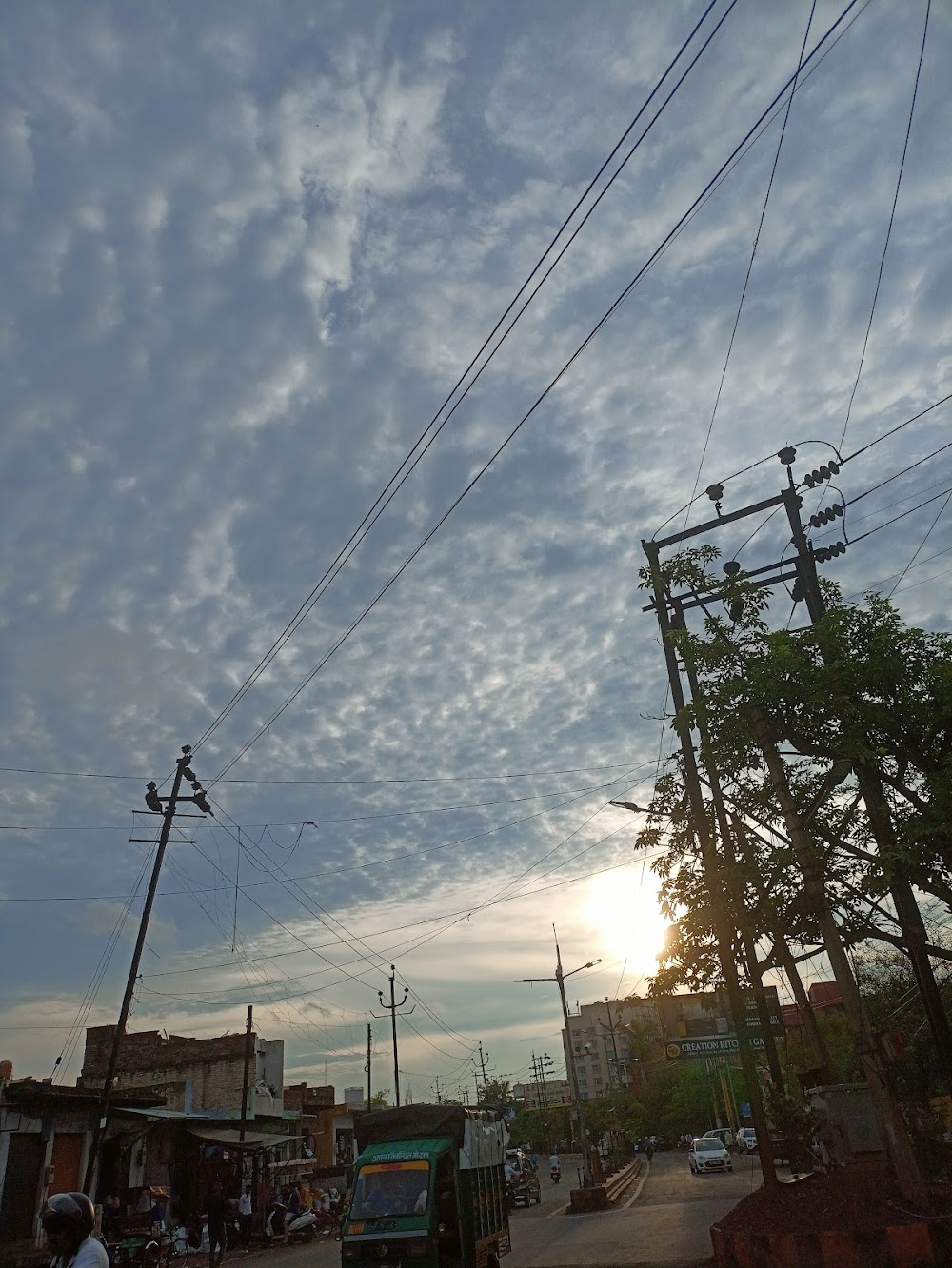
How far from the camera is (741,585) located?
47.3 ft

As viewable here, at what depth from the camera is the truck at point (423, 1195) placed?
13.0m

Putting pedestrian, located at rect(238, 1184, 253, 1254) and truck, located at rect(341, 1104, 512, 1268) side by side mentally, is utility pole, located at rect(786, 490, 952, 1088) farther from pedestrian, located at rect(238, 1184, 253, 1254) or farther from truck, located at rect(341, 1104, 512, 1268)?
pedestrian, located at rect(238, 1184, 253, 1254)

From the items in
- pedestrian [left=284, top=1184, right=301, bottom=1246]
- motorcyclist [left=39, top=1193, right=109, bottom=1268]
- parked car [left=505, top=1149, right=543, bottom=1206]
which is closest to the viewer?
motorcyclist [left=39, top=1193, right=109, bottom=1268]

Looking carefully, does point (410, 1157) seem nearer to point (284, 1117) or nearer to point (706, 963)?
point (706, 963)

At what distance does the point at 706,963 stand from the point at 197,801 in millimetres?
15173

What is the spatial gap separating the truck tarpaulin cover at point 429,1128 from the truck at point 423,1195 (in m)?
0.02

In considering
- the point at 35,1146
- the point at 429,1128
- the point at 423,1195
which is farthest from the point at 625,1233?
the point at 35,1146

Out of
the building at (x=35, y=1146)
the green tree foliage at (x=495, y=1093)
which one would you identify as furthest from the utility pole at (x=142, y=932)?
the green tree foliage at (x=495, y=1093)

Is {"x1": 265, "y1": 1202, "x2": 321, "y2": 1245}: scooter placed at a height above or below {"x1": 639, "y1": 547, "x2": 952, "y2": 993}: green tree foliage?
below

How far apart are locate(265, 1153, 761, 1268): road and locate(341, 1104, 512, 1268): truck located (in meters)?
2.02

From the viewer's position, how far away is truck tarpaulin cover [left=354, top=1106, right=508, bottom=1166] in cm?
1500

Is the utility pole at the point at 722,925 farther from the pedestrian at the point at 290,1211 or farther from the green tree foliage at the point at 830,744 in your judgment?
the pedestrian at the point at 290,1211

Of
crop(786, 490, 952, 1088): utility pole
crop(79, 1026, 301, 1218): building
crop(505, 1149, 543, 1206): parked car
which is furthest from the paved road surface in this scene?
crop(79, 1026, 301, 1218): building

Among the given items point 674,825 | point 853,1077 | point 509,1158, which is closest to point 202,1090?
point 509,1158
